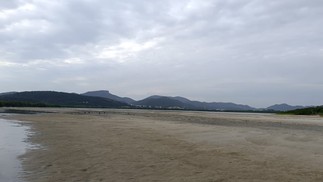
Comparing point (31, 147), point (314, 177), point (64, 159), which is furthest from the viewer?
point (31, 147)

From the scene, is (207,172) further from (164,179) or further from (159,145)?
(159,145)

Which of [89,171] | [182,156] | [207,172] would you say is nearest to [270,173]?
[207,172]

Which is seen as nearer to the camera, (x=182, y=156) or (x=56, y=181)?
(x=56, y=181)

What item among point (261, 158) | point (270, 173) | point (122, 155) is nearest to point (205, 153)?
point (261, 158)

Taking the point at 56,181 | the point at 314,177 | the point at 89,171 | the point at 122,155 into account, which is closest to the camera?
the point at 56,181

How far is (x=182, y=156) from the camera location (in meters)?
15.1

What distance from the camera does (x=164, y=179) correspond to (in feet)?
34.8

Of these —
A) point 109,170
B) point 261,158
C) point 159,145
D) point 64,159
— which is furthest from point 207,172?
point 159,145

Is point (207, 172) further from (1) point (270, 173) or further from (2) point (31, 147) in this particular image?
(2) point (31, 147)

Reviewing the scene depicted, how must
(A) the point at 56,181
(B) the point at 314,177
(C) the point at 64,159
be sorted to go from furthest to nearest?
(C) the point at 64,159 → (B) the point at 314,177 → (A) the point at 56,181

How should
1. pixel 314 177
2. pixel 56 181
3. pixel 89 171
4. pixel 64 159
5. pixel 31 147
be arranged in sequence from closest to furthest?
pixel 56 181
pixel 314 177
pixel 89 171
pixel 64 159
pixel 31 147

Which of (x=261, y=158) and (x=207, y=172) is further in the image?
(x=261, y=158)

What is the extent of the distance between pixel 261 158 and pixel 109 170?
21.2 ft

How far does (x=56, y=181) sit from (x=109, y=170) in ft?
7.00
